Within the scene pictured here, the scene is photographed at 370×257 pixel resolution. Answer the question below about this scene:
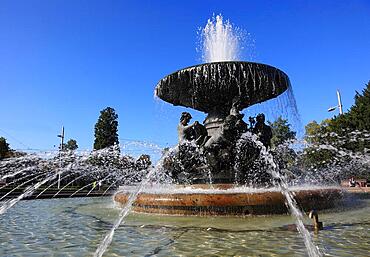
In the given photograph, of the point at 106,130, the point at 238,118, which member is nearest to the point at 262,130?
the point at 238,118

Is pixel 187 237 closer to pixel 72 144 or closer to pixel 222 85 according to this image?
pixel 222 85

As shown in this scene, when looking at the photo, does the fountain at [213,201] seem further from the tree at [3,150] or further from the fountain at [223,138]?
the tree at [3,150]

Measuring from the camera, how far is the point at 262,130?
413 inches

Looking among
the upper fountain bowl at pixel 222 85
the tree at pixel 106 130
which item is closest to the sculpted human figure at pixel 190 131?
the upper fountain bowl at pixel 222 85

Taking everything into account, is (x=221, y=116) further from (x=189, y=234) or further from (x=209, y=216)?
(x=189, y=234)

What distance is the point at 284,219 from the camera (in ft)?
19.9

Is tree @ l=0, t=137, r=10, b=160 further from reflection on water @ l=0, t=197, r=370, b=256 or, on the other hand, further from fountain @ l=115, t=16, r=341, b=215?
reflection on water @ l=0, t=197, r=370, b=256

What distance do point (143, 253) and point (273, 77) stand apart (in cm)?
781

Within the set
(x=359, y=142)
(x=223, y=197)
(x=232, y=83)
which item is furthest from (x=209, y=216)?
(x=359, y=142)

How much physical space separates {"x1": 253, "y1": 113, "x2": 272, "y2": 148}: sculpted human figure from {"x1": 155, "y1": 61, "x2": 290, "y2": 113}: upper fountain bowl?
2.65 ft

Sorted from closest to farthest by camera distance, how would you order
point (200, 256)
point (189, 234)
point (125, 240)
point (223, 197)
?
point (200, 256) → point (125, 240) → point (189, 234) → point (223, 197)

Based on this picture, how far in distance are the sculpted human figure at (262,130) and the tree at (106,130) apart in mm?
45111

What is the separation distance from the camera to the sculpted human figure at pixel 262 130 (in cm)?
1038

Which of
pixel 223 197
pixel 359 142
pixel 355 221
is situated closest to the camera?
pixel 355 221
